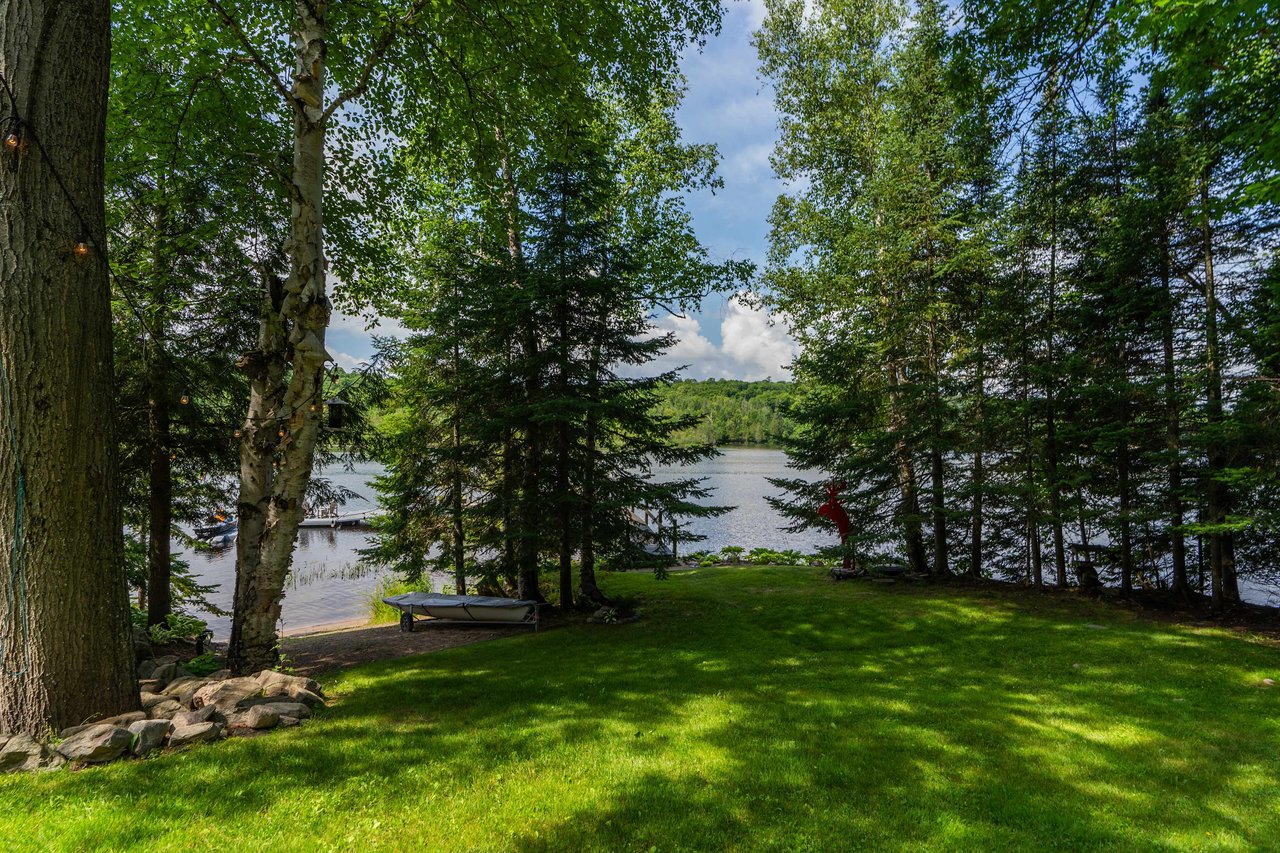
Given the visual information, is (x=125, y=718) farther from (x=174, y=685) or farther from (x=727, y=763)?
(x=727, y=763)

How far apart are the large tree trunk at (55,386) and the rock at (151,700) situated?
34 cm

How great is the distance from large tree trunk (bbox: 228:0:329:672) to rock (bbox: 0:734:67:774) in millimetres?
1849

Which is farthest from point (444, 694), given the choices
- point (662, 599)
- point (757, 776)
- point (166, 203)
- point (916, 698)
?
→ point (166, 203)

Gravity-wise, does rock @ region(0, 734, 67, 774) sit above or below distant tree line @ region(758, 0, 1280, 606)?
below

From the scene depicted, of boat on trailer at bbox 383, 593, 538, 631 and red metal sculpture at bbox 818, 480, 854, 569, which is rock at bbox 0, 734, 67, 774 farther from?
red metal sculpture at bbox 818, 480, 854, 569

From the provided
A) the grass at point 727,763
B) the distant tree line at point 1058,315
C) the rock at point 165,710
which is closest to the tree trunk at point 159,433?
the grass at point 727,763

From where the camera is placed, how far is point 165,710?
160 inches

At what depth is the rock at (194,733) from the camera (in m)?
3.62

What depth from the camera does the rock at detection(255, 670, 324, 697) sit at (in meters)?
4.57

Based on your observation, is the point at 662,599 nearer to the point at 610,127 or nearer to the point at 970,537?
the point at 970,537

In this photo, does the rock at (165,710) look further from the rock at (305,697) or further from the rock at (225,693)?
the rock at (305,697)

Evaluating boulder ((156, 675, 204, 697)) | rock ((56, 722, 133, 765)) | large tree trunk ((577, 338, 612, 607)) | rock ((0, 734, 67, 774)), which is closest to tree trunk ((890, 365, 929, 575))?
large tree trunk ((577, 338, 612, 607))

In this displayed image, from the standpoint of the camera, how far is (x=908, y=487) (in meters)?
11.3

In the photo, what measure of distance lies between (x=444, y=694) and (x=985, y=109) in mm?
9416
